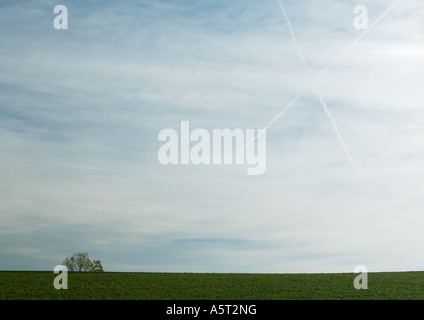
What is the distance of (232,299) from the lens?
3978 cm

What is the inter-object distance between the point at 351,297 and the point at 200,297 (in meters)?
12.8

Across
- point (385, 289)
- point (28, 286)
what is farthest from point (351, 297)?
point (28, 286)

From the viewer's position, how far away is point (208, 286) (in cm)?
4722

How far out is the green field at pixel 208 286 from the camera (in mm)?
41156

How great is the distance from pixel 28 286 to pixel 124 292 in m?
9.12

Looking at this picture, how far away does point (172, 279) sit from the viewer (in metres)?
51.9

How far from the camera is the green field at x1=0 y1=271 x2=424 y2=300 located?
41.2 metres
